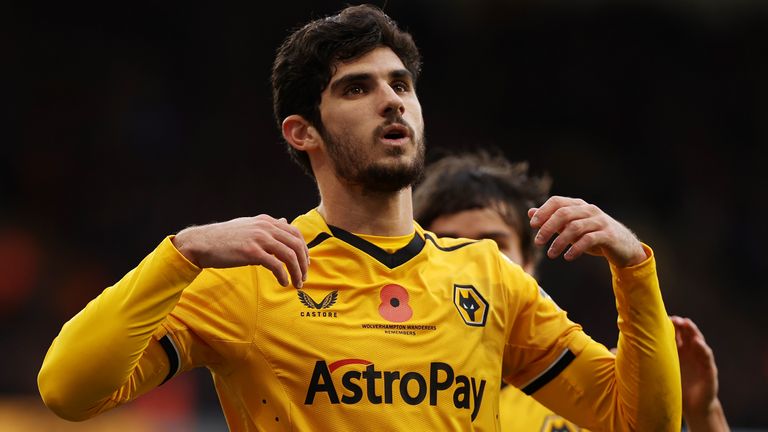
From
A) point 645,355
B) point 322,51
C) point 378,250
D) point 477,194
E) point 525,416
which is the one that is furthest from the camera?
point 477,194

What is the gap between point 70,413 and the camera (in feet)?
9.45

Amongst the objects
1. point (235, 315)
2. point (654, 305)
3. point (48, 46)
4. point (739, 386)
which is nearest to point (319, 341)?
point (235, 315)

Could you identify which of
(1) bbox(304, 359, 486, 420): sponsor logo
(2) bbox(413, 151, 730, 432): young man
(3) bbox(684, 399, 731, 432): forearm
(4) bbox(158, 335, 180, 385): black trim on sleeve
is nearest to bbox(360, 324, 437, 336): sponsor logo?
(1) bbox(304, 359, 486, 420): sponsor logo

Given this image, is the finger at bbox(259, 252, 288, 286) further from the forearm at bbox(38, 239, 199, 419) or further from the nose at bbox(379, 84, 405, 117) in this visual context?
the nose at bbox(379, 84, 405, 117)

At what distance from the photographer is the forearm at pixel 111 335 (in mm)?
2805

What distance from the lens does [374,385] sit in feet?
10.2

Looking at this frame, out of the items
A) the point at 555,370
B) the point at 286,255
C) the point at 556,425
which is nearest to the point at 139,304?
the point at 286,255

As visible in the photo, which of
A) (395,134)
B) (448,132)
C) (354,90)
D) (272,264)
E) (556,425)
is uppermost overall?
(354,90)

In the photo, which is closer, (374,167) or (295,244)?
(295,244)

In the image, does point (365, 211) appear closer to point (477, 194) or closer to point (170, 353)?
point (170, 353)

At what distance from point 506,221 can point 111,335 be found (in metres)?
2.29

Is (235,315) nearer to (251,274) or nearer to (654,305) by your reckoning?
(251,274)

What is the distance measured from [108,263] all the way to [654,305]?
332 inches

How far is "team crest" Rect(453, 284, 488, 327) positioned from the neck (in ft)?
0.91
